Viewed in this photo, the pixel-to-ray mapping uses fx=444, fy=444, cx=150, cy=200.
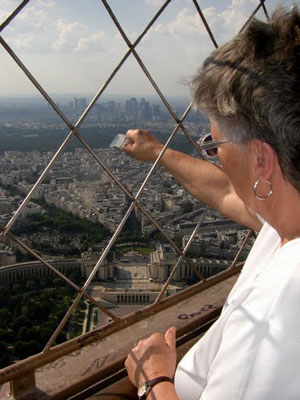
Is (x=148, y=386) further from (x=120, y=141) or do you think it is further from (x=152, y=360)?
(x=120, y=141)

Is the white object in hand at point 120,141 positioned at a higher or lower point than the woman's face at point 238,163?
higher

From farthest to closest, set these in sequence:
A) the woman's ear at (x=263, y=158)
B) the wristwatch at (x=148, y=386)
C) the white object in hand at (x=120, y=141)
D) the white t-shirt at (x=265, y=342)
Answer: the white object in hand at (x=120, y=141) < the wristwatch at (x=148, y=386) < the woman's ear at (x=263, y=158) < the white t-shirt at (x=265, y=342)

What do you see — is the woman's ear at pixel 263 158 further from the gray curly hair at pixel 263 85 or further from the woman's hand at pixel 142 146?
the woman's hand at pixel 142 146

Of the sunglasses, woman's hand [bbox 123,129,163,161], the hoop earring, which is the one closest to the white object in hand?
woman's hand [bbox 123,129,163,161]

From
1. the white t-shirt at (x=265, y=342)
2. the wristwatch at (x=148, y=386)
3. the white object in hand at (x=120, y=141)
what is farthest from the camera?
the white object in hand at (x=120, y=141)

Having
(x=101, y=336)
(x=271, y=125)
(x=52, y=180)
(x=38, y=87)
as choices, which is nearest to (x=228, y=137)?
(x=271, y=125)

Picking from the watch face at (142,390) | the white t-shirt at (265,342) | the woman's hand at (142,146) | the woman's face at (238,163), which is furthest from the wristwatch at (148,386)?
the woman's hand at (142,146)

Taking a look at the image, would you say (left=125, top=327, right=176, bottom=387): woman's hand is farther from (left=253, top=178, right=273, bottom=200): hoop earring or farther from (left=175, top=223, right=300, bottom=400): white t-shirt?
(left=253, top=178, right=273, bottom=200): hoop earring
